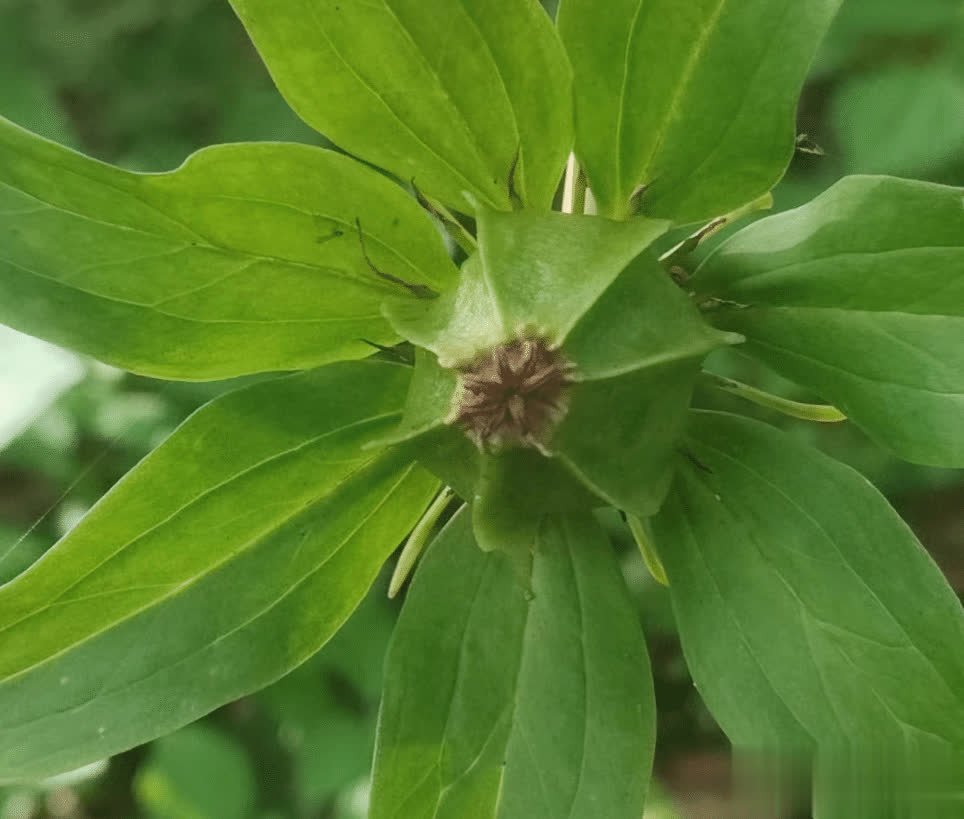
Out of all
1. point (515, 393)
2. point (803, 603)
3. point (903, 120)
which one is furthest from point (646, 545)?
point (903, 120)

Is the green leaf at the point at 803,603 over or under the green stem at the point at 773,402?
under

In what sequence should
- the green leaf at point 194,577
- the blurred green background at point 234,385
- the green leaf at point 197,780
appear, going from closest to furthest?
1. the green leaf at point 194,577
2. the blurred green background at point 234,385
3. the green leaf at point 197,780

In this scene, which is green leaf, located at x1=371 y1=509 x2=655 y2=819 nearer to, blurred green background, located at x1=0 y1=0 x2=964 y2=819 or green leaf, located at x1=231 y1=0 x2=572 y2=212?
green leaf, located at x1=231 y1=0 x2=572 y2=212

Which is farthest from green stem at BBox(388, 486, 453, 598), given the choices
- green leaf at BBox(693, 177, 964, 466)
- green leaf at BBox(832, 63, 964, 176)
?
green leaf at BBox(832, 63, 964, 176)

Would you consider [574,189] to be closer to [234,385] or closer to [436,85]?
[436,85]

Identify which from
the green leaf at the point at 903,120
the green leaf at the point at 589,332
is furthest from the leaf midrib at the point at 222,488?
the green leaf at the point at 903,120

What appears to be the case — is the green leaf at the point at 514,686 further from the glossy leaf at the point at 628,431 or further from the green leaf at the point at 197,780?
the green leaf at the point at 197,780

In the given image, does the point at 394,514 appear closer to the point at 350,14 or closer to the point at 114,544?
the point at 114,544
